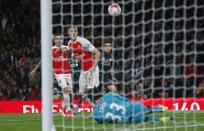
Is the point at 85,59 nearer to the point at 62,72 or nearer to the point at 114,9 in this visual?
the point at 62,72

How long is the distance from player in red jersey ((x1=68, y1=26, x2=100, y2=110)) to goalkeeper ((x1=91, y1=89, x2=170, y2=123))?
1.85 meters

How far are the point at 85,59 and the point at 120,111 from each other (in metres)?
3.43

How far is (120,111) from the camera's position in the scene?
336 inches

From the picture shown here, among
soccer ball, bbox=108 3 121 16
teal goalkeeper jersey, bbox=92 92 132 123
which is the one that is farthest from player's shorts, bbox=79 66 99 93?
teal goalkeeper jersey, bbox=92 92 132 123

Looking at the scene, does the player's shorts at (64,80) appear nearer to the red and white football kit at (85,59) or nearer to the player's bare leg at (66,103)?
the player's bare leg at (66,103)

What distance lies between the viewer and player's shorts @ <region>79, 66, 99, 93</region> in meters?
12.1

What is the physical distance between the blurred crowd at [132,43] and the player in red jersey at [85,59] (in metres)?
0.25

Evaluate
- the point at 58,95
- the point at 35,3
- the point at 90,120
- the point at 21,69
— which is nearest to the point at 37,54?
the point at 21,69

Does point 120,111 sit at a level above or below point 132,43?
below

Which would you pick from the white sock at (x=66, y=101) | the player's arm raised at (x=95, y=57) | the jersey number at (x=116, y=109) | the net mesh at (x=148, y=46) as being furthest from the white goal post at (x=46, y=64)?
the player's arm raised at (x=95, y=57)

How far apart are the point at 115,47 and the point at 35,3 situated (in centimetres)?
963

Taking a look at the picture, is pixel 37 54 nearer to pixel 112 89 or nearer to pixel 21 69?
pixel 21 69

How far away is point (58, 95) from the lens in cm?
1280

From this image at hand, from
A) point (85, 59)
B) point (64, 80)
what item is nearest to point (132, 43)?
point (85, 59)
